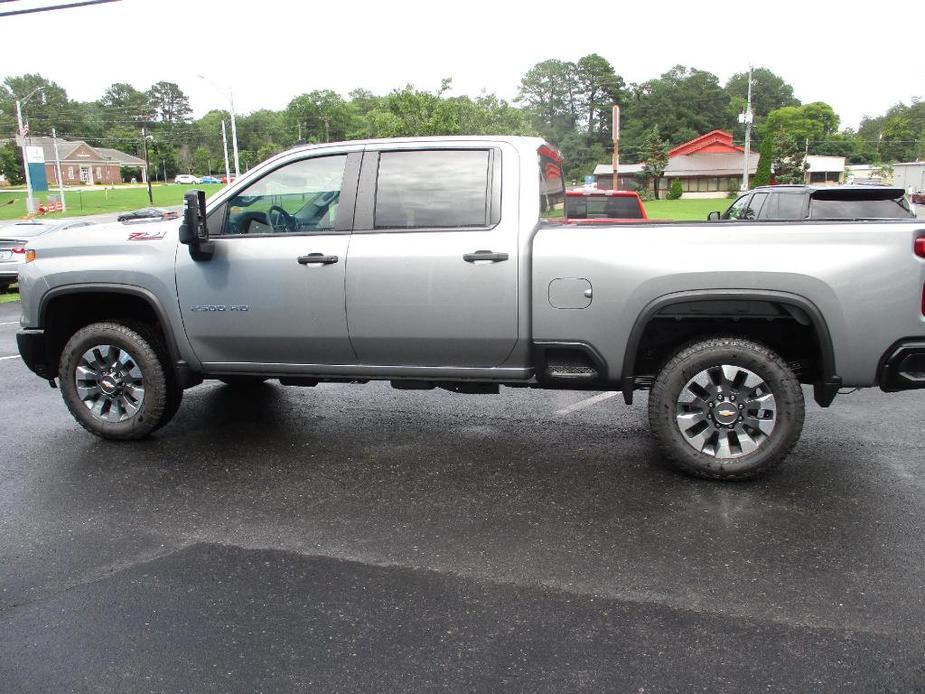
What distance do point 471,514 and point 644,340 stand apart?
1544 millimetres

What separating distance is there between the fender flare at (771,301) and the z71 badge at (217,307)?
246 cm

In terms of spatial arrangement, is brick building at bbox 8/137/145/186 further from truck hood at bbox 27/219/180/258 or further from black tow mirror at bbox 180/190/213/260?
black tow mirror at bbox 180/190/213/260

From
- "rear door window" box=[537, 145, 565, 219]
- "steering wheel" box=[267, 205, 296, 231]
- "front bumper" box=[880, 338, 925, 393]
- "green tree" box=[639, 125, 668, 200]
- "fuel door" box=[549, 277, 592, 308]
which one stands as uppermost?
"green tree" box=[639, 125, 668, 200]

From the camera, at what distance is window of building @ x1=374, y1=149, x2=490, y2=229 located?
479 centimetres

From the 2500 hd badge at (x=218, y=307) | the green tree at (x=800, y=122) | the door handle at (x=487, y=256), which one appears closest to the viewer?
the door handle at (x=487, y=256)

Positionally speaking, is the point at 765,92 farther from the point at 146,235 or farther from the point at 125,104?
the point at 146,235

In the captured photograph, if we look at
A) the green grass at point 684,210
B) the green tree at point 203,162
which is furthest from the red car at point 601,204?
the green tree at point 203,162

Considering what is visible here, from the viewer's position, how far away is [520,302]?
4598 millimetres

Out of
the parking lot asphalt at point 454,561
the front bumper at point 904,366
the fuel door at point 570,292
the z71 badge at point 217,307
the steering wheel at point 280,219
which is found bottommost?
the parking lot asphalt at point 454,561

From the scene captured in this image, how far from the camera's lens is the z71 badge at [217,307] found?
5039 mm

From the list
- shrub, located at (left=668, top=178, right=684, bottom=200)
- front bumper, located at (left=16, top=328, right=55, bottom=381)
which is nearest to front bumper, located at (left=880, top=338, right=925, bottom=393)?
front bumper, located at (left=16, top=328, right=55, bottom=381)

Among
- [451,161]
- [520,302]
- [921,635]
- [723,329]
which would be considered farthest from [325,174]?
[921,635]

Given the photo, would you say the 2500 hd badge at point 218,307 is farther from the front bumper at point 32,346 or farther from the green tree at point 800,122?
the green tree at point 800,122

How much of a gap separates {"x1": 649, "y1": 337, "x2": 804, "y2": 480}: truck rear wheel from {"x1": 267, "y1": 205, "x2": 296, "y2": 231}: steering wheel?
8.37 ft
